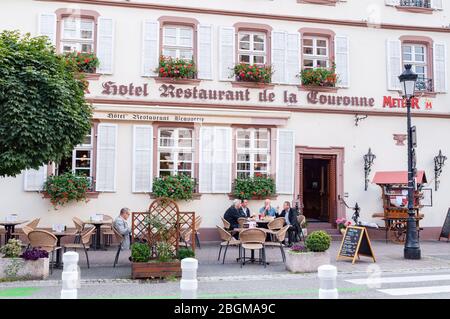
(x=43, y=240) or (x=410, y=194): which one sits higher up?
(x=410, y=194)

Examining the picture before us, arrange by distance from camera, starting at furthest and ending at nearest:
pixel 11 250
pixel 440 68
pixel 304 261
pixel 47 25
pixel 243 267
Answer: pixel 440 68 → pixel 47 25 → pixel 243 267 → pixel 304 261 → pixel 11 250

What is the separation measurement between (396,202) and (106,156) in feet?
28.8

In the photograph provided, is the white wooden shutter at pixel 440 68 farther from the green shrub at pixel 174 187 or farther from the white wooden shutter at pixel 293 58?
the green shrub at pixel 174 187

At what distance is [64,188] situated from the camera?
1423 centimetres

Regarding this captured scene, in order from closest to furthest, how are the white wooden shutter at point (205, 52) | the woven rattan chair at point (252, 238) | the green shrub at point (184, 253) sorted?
the green shrub at point (184, 253) → the woven rattan chair at point (252, 238) → the white wooden shutter at point (205, 52)

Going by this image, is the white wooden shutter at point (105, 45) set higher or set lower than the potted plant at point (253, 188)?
higher

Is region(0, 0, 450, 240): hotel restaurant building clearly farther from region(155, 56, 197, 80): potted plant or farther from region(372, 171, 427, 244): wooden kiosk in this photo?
region(372, 171, 427, 244): wooden kiosk

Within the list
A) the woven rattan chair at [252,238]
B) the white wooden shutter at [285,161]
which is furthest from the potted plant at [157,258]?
the white wooden shutter at [285,161]

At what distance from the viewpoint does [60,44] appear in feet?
50.0

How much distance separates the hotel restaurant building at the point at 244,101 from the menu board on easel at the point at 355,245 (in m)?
4.35

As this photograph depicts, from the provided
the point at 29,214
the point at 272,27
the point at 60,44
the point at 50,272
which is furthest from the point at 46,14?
the point at 50,272

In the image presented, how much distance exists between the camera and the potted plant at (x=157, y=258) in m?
9.35

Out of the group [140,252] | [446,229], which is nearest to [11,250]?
[140,252]

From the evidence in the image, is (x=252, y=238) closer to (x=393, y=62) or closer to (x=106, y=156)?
(x=106, y=156)
